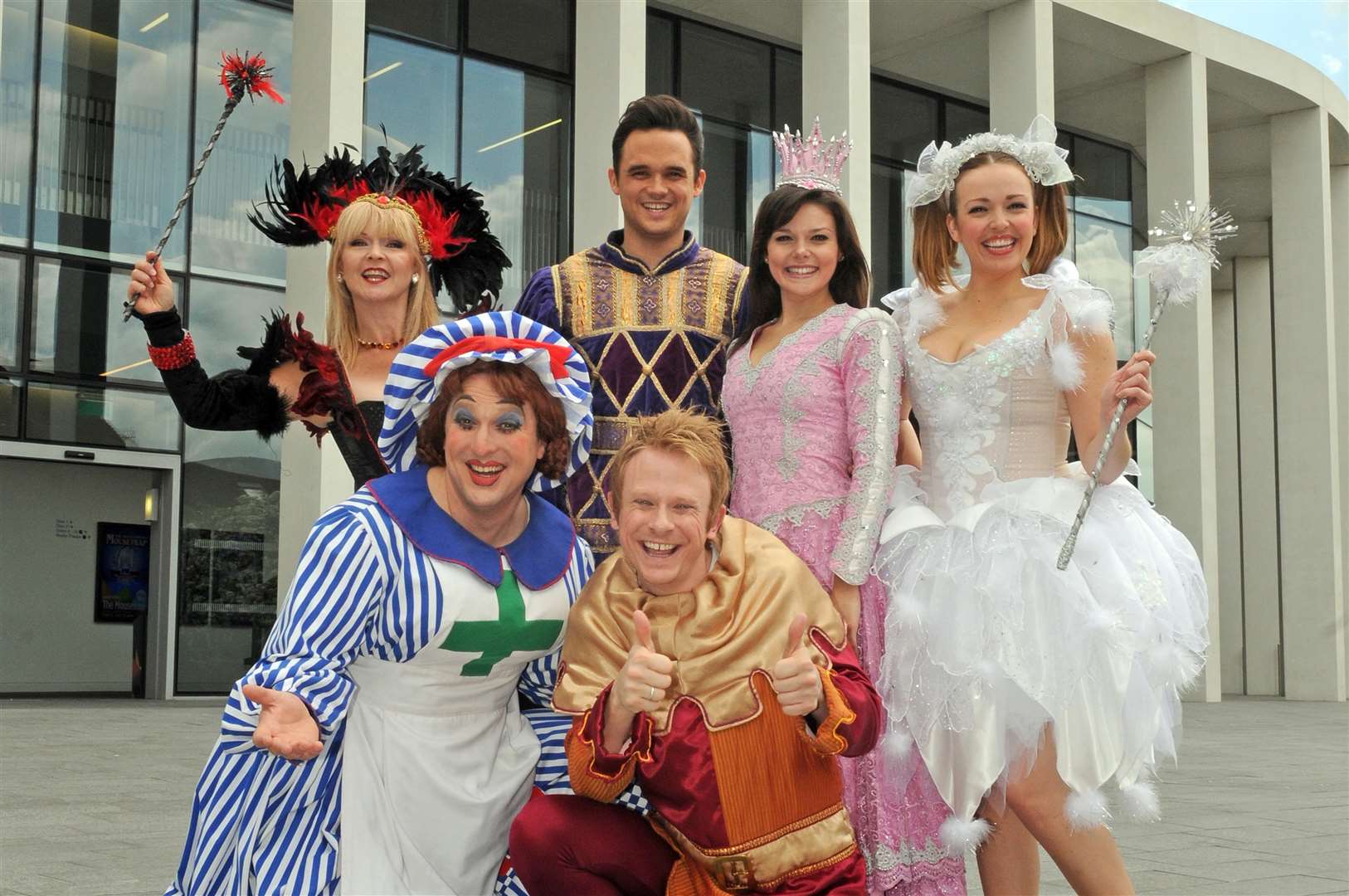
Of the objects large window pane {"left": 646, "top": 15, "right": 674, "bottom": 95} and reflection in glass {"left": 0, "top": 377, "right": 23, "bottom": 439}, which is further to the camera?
large window pane {"left": 646, "top": 15, "right": 674, "bottom": 95}

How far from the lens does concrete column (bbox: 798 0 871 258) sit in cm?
1318

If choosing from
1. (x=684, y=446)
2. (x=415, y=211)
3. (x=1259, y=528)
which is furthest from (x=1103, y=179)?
(x=684, y=446)

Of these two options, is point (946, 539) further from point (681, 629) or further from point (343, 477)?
point (343, 477)

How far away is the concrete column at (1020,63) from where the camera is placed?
1473cm

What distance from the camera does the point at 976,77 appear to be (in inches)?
682

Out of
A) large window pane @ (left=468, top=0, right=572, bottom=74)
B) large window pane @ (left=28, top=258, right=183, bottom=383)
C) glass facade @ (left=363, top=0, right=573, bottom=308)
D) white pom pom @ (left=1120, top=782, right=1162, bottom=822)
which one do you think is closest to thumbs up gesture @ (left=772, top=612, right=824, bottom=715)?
white pom pom @ (left=1120, top=782, right=1162, bottom=822)

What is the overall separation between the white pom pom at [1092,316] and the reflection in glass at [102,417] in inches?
424

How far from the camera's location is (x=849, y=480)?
11.8 feet

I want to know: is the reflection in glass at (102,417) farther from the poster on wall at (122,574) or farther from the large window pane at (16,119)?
the large window pane at (16,119)

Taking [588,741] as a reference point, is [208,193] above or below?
above

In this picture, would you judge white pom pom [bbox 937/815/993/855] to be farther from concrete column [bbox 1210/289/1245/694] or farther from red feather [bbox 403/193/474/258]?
concrete column [bbox 1210/289/1245/694]

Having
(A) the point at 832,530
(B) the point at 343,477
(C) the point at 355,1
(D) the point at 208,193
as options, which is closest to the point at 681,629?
(A) the point at 832,530

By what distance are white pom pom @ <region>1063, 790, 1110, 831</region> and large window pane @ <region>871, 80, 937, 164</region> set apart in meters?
14.9

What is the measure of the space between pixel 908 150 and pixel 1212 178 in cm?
610
